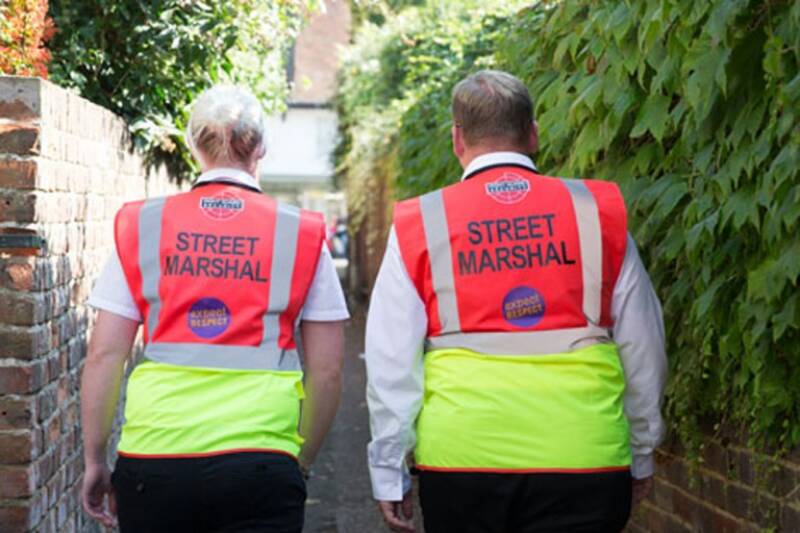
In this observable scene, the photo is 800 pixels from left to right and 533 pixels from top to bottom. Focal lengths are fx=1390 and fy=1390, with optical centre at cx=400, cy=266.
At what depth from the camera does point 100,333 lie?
3.70 m

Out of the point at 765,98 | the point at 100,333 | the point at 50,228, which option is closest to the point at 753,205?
the point at 765,98

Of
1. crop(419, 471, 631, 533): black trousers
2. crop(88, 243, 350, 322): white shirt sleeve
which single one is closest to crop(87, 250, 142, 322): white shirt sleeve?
crop(88, 243, 350, 322): white shirt sleeve

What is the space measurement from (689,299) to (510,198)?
4.22 feet

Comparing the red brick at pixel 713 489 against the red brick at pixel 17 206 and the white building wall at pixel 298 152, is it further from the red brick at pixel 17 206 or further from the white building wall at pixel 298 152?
the white building wall at pixel 298 152

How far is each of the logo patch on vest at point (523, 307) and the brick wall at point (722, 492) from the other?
3.80 feet

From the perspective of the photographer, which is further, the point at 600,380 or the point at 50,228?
the point at 50,228

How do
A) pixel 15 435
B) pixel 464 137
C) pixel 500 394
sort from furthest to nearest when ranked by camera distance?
pixel 15 435
pixel 464 137
pixel 500 394

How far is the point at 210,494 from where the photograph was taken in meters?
3.43

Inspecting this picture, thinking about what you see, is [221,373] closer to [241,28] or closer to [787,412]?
[787,412]

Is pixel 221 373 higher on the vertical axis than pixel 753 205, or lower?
lower

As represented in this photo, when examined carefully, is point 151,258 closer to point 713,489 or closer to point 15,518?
point 15,518

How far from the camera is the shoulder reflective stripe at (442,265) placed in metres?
3.60

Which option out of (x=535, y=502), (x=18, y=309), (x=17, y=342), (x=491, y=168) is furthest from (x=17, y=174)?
(x=535, y=502)

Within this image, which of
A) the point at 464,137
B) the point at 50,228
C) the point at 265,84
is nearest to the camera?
the point at 464,137
